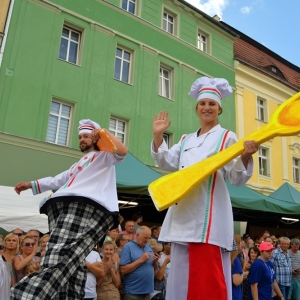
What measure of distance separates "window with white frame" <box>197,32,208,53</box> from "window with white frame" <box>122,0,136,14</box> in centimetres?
378

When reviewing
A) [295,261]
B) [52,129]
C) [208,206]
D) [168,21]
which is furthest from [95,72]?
[208,206]

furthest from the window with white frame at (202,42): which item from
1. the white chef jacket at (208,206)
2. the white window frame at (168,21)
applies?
the white chef jacket at (208,206)

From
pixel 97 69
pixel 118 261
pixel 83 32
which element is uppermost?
pixel 83 32

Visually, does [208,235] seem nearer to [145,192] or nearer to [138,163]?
[145,192]

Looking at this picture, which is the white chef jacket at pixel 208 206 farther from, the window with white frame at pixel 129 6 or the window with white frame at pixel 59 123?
the window with white frame at pixel 129 6

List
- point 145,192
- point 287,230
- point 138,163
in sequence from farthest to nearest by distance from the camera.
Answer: point 287,230
point 138,163
point 145,192

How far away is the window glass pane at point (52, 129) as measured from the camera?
1166 centimetres

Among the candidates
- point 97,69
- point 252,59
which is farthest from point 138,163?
point 252,59

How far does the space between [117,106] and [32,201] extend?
636cm

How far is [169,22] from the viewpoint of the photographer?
52.2 feet

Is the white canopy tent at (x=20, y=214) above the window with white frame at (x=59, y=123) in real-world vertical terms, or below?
below

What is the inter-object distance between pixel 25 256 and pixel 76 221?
280 centimetres

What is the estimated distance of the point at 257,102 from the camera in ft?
62.2

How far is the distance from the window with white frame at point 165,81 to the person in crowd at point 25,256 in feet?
35.6
